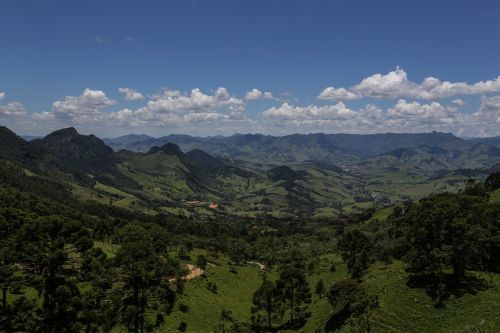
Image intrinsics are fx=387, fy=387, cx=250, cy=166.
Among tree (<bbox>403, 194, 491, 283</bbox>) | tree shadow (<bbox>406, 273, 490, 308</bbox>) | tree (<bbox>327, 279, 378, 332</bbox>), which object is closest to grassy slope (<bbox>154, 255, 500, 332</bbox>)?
tree shadow (<bbox>406, 273, 490, 308</bbox>)

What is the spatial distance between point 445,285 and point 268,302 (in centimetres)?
4126

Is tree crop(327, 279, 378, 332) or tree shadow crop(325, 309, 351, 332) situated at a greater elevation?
tree crop(327, 279, 378, 332)

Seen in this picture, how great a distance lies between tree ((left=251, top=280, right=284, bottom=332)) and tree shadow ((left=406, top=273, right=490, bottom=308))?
3382 cm

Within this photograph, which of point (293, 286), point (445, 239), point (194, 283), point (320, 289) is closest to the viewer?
point (445, 239)

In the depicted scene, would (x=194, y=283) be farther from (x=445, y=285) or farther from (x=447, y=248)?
(x=447, y=248)

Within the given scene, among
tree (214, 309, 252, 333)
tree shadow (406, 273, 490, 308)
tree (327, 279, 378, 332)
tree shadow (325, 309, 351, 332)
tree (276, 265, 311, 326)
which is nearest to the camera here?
tree (327, 279, 378, 332)

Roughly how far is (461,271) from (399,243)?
5591 centimetres

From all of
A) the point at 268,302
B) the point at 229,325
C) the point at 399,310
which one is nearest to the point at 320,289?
the point at 268,302

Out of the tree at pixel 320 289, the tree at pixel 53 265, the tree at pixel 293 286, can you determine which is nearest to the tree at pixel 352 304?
the tree at pixel 293 286

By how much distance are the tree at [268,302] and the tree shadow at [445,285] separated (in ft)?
111

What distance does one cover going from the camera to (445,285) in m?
76.8

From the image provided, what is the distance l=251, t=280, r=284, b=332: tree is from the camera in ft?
322

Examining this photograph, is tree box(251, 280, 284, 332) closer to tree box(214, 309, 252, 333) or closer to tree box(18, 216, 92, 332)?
tree box(214, 309, 252, 333)

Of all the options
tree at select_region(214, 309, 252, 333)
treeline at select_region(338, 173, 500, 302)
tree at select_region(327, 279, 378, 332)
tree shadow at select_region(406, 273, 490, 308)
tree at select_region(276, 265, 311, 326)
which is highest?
treeline at select_region(338, 173, 500, 302)
